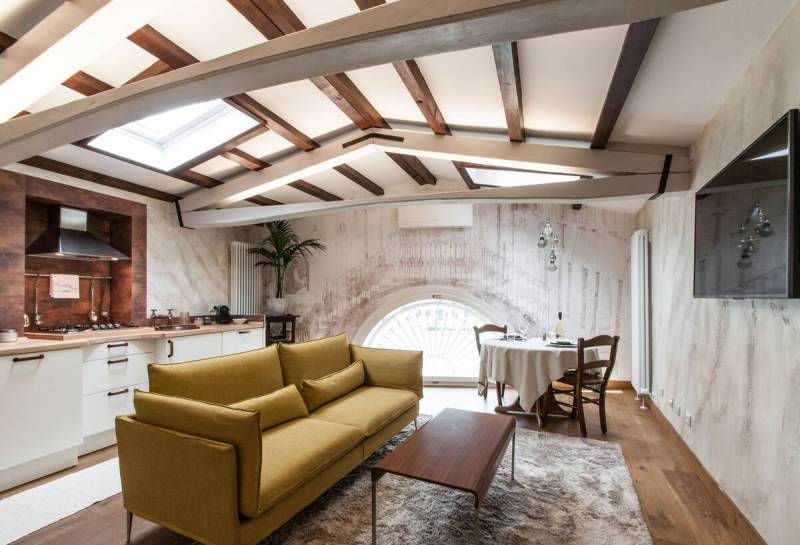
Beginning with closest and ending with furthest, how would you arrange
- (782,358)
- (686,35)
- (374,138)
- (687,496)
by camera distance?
(782,358) < (686,35) < (687,496) < (374,138)

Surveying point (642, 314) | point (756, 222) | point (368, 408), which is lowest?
point (368, 408)

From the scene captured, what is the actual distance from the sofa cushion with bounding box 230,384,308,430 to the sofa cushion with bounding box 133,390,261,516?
1.67 feet

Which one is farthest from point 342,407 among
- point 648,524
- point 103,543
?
point 648,524

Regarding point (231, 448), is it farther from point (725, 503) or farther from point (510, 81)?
point (725, 503)

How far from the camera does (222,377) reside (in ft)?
8.20

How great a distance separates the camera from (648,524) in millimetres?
2178

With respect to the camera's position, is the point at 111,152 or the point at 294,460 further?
the point at 111,152

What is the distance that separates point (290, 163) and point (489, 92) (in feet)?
7.23

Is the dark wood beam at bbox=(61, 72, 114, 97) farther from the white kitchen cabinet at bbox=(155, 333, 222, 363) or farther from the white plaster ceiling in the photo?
the white kitchen cabinet at bbox=(155, 333, 222, 363)

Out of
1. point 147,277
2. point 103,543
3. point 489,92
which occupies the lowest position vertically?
point 103,543

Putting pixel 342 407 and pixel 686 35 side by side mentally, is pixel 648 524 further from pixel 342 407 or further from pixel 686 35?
pixel 686 35

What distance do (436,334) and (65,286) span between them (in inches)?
173

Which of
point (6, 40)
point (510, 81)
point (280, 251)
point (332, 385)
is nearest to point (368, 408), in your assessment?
point (332, 385)

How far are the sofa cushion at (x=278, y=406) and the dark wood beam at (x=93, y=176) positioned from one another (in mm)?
2743
